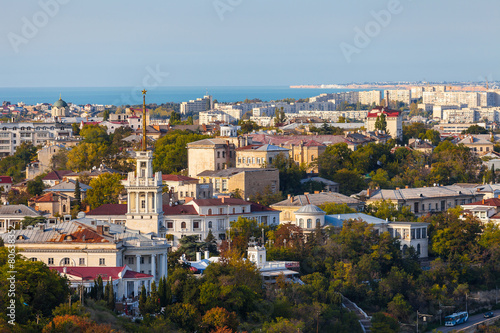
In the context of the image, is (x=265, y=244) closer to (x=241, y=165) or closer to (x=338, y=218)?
(x=338, y=218)

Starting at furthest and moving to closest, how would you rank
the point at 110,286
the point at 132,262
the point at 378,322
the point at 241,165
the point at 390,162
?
1. the point at 390,162
2. the point at 241,165
3. the point at 378,322
4. the point at 132,262
5. the point at 110,286

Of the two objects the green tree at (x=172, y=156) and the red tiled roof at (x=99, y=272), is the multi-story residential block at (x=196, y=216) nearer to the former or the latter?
the red tiled roof at (x=99, y=272)

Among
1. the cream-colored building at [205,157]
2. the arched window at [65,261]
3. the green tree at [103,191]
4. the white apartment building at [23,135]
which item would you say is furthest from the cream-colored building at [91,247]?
the white apartment building at [23,135]

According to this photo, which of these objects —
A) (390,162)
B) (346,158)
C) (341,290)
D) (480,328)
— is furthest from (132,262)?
(390,162)

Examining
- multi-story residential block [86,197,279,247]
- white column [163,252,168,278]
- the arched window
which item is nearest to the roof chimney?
the arched window

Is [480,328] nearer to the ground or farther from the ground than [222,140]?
nearer to the ground

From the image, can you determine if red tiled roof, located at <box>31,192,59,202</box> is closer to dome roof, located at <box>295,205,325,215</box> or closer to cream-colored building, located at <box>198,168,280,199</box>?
cream-colored building, located at <box>198,168,280,199</box>

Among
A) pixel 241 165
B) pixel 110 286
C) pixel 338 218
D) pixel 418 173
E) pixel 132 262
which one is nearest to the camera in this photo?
pixel 110 286
